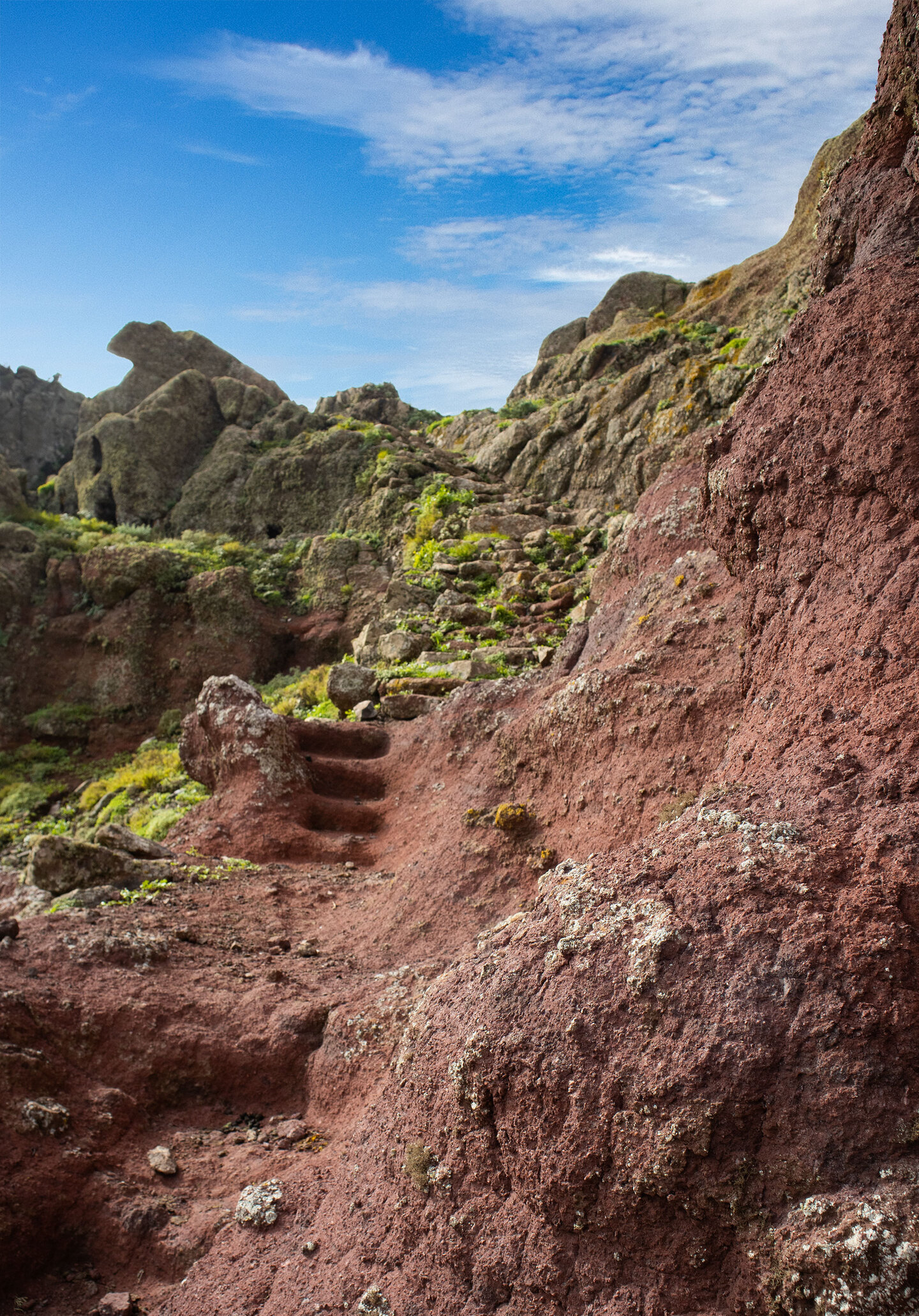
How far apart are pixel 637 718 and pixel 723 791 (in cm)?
254

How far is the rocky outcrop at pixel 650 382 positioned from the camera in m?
18.0

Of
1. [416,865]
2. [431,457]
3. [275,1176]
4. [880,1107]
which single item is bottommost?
[275,1176]

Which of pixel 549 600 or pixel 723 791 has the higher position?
pixel 549 600

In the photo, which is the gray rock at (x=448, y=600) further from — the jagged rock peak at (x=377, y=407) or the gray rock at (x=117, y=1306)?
the jagged rock peak at (x=377, y=407)

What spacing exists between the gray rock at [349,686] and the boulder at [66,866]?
6.38 m

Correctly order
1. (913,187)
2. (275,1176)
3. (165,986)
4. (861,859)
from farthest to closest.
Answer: (165,986), (913,187), (275,1176), (861,859)

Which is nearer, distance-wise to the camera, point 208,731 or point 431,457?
point 208,731

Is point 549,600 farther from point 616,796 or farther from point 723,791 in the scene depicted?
point 723,791

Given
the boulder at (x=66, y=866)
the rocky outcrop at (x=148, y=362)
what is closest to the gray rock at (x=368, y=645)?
the boulder at (x=66, y=866)

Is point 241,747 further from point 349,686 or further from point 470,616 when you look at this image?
point 470,616

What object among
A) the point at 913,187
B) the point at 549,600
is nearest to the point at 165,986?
the point at 913,187

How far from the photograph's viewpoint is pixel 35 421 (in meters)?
41.1

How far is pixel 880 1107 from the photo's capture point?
6.90ft

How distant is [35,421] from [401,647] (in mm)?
35936
